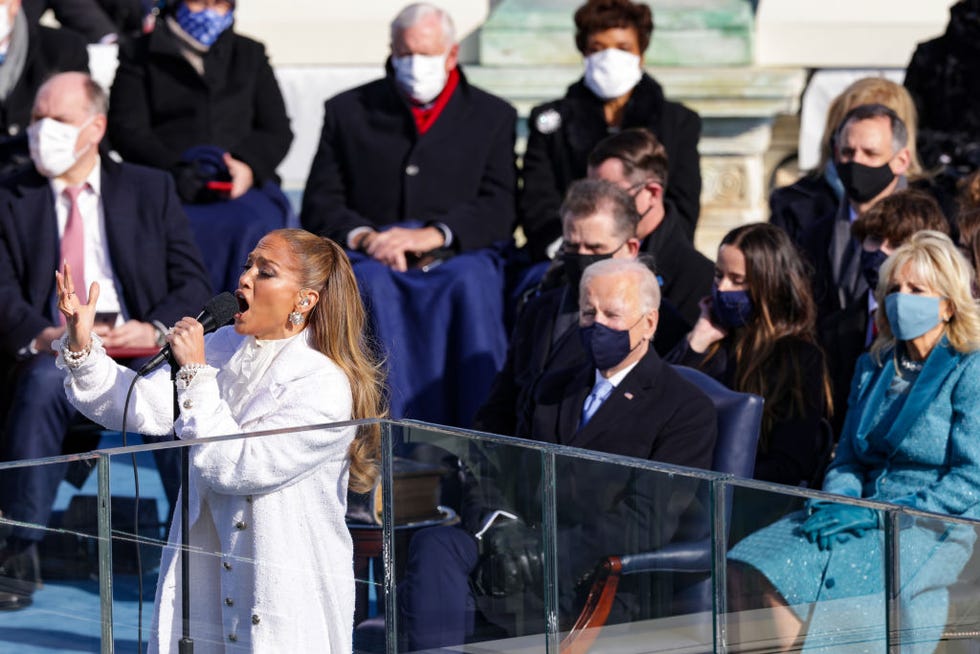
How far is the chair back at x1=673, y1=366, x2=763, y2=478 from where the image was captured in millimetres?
5086

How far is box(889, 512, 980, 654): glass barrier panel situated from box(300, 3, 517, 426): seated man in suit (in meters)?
3.30

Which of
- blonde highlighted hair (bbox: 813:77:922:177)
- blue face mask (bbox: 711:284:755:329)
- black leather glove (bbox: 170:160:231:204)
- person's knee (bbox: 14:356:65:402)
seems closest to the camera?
blue face mask (bbox: 711:284:755:329)

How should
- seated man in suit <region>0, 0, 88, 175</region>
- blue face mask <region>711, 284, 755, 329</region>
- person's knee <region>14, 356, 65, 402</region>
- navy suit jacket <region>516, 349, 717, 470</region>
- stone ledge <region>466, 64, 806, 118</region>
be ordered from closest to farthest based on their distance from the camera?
navy suit jacket <region>516, 349, 717, 470</region> → blue face mask <region>711, 284, 755, 329</region> → person's knee <region>14, 356, 65, 402</region> → seated man in suit <region>0, 0, 88, 175</region> → stone ledge <region>466, 64, 806, 118</region>

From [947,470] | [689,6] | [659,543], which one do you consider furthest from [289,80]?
[659,543]

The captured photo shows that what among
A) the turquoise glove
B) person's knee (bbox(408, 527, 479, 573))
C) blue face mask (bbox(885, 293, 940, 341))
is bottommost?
person's knee (bbox(408, 527, 479, 573))

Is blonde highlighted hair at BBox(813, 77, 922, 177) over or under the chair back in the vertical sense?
over

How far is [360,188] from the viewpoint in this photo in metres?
7.33

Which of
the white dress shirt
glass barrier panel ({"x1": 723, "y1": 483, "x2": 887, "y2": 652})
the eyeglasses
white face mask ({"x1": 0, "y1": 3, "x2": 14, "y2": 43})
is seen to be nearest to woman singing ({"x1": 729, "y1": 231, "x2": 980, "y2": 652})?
glass barrier panel ({"x1": 723, "y1": 483, "x2": 887, "y2": 652})

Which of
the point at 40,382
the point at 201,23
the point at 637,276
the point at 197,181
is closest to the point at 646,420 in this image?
the point at 637,276

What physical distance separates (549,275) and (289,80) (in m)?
3.92

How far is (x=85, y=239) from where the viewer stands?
22.0 ft

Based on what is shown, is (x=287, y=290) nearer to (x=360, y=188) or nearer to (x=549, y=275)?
(x=549, y=275)

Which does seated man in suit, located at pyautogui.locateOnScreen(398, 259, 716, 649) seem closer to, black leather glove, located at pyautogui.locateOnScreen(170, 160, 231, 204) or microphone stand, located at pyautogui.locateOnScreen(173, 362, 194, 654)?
microphone stand, located at pyautogui.locateOnScreen(173, 362, 194, 654)

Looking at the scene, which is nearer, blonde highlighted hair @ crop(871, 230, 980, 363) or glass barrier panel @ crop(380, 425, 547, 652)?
glass barrier panel @ crop(380, 425, 547, 652)
